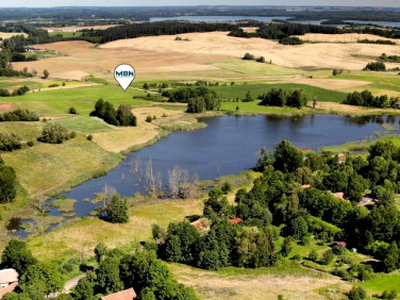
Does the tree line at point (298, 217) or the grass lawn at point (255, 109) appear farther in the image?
the grass lawn at point (255, 109)

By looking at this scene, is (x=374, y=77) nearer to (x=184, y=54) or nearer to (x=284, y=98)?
(x=284, y=98)

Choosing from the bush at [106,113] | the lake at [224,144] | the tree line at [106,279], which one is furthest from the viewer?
the bush at [106,113]

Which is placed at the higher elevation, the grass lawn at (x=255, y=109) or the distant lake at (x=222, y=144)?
the grass lawn at (x=255, y=109)

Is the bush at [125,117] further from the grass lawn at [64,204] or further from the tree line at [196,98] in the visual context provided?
the grass lawn at [64,204]

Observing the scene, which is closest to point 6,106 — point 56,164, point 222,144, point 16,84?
point 16,84

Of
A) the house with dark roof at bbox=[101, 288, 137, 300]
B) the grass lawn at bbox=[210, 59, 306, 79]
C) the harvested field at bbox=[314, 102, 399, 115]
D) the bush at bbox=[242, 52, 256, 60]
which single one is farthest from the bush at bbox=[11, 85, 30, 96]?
the house with dark roof at bbox=[101, 288, 137, 300]

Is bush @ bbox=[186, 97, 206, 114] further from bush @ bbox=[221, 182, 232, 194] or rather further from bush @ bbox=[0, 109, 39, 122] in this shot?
bush @ bbox=[221, 182, 232, 194]

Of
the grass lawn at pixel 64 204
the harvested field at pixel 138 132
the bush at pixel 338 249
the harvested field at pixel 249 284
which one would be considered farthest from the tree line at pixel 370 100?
the harvested field at pixel 249 284

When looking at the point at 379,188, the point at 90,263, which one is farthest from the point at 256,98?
→ the point at 90,263
